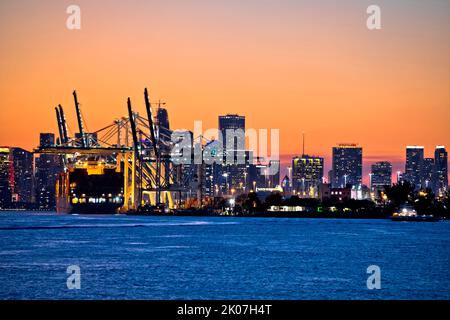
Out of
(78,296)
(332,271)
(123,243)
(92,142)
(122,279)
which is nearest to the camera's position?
(78,296)

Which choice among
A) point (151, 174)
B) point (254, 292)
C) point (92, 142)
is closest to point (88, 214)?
point (92, 142)

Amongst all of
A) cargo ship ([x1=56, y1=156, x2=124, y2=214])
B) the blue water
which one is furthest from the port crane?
the blue water

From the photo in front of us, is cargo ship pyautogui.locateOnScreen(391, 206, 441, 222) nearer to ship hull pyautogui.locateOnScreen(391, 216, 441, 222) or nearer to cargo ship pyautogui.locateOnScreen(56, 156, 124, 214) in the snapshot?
ship hull pyautogui.locateOnScreen(391, 216, 441, 222)

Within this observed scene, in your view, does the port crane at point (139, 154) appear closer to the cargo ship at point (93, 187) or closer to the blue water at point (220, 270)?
the cargo ship at point (93, 187)

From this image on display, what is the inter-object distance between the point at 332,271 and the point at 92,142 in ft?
465

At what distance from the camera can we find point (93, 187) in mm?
175250

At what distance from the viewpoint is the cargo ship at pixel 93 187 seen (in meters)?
176

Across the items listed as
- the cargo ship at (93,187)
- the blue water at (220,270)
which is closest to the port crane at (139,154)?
the cargo ship at (93,187)

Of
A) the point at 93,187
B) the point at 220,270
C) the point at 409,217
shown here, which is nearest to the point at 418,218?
the point at 409,217
